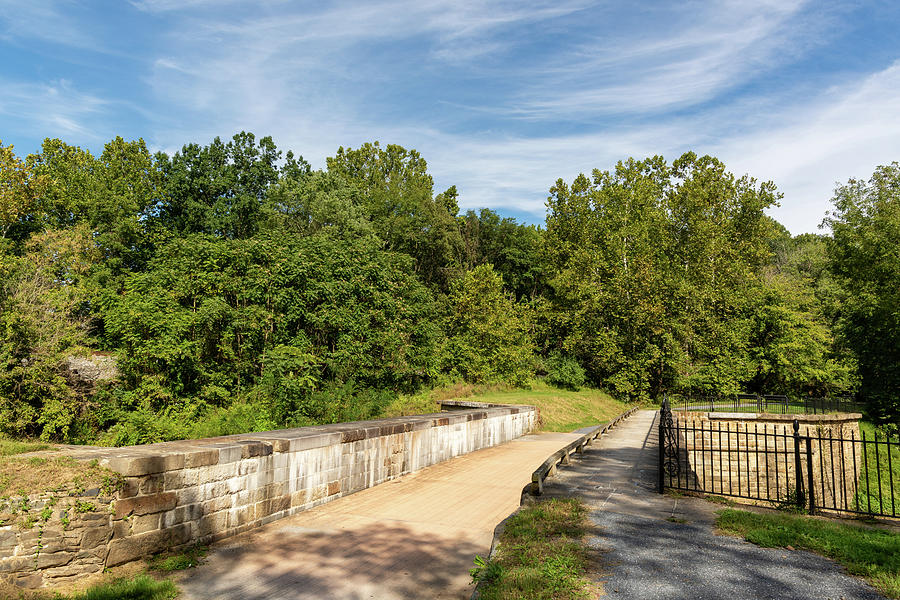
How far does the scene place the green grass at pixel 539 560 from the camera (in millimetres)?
4512

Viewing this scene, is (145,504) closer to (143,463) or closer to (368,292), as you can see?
(143,463)

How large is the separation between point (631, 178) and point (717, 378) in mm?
18854

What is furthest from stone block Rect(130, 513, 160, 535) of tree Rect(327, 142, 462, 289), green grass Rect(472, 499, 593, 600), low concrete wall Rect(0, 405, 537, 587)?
tree Rect(327, 142, 462, 289)

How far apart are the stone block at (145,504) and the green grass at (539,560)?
346cm

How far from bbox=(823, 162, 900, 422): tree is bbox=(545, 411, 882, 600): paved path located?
83.6 feet

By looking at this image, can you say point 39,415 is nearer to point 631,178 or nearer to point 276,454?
point 276,454

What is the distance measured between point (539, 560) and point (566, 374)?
1228 inches

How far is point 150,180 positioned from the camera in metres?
40.6

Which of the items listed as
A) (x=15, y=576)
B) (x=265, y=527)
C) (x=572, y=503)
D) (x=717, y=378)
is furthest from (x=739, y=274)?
(x=15, y=576)

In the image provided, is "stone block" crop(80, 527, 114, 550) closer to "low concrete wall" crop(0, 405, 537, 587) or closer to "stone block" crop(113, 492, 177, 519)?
"low concrete wall" crop(0, 405, 537, 587)

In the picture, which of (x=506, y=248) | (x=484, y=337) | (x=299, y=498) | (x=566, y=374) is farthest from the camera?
(x=506, y=248)

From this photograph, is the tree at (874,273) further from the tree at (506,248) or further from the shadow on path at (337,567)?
the shadow on path at (337,567)

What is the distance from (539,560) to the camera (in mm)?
5242

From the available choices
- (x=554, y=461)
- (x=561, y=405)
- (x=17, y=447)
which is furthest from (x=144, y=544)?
(x=561, y=405)
